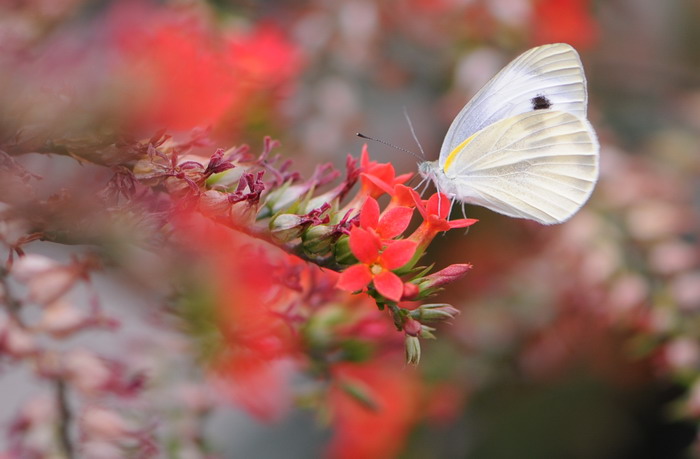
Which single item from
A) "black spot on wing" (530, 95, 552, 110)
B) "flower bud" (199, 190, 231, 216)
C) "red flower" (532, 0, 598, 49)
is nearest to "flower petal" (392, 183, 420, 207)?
"flower bud" (199, 190, 231, 216)

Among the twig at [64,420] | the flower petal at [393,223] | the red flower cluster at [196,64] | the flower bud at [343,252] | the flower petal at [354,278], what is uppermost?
the flower petal at [393,223]

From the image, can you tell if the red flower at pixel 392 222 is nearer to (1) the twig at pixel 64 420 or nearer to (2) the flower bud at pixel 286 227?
(2) the flower bud at pixel 286 227


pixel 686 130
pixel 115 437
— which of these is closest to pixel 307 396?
pixel 115 437

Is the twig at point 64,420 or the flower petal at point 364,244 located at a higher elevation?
the flower petal at point 364,244

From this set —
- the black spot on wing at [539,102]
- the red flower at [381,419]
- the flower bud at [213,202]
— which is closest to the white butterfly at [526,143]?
the black spot on wing at [539,102]

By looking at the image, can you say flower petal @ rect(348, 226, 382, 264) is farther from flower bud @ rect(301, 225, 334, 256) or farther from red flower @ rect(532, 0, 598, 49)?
red flower @ rect(532, 0, 598, 49)

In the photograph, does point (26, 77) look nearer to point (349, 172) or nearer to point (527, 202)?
point (349, 172)
